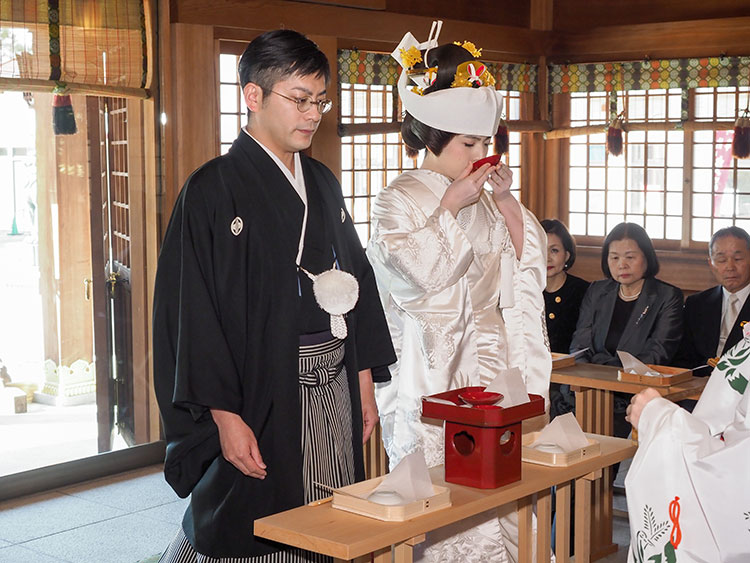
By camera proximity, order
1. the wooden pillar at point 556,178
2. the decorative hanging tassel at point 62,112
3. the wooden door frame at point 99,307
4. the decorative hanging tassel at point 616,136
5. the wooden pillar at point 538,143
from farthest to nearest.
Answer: the wooden pillar at point 556,178 < the wooden pillar at point 538,143 < the decorative hanging tassel at point 616,136 < the wooden door frame at point 99,307 < the decorative hanging tassel at point 62,112

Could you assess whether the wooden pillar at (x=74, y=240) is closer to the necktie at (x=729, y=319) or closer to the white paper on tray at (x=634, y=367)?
the white paper on tray at (x=634, y=367)

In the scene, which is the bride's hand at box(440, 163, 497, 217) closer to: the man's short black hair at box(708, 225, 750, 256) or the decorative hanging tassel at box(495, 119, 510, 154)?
the man's short black hair at box(708, 225, 750, 256)

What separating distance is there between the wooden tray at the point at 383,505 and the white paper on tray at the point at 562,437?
0.39 meters

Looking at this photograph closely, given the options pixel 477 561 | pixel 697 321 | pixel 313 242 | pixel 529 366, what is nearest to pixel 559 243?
pixel 697 321

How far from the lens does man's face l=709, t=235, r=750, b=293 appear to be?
4.53 m

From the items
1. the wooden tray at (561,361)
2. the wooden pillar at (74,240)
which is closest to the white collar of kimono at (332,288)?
the wooden tray at (561,361)

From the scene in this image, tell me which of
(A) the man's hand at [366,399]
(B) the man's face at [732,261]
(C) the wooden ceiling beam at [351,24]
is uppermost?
(C) the wooden ceiling beam at [351,24]

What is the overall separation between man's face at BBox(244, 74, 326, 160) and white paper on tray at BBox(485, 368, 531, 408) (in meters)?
0.65

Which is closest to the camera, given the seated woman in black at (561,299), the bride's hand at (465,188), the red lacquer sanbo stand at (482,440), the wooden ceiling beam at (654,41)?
the red lacquer sanbo stand at (482,440)

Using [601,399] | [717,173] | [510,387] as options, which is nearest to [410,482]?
[510,387]

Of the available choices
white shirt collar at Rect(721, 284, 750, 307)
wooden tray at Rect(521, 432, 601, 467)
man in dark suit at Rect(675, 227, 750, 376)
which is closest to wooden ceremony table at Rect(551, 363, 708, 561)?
man in dark suit at Rect(675, 227, 750, 376)

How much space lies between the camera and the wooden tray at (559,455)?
2.28 meters

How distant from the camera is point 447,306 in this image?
273 centimetres

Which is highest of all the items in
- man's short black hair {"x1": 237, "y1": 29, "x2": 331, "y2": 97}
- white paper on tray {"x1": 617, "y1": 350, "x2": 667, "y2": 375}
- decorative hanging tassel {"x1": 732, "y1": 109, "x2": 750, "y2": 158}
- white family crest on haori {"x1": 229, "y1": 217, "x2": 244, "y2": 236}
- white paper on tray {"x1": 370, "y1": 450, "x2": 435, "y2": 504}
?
decorative hanging tassel {"x1": 732, "y1": 109, "x2": 750, "y2": 158}
